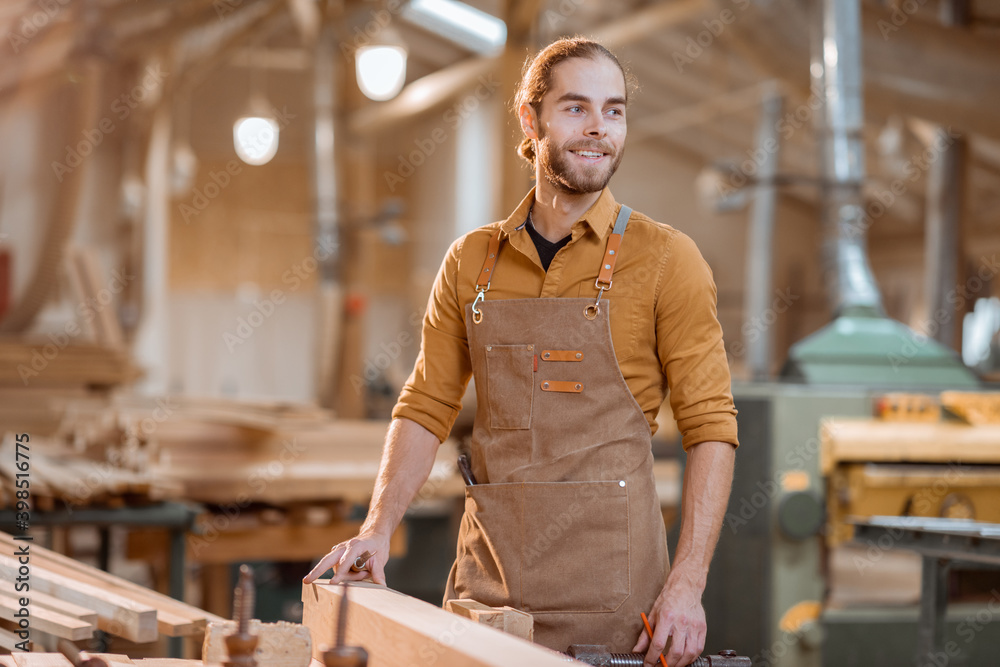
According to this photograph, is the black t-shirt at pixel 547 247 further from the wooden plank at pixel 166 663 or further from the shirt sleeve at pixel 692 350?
the wooden plank at pixel 166 663

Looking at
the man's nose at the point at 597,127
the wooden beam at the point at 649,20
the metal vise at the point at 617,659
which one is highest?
the wooden beam at the point at 649,20

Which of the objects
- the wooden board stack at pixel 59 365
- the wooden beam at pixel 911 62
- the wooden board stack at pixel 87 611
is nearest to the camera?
the wooden board stack at pixel 87 611

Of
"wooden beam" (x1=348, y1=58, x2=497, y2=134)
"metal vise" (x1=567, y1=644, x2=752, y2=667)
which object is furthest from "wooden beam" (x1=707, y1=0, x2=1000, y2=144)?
"wooden beam" (x1=348, y1=58, x2=497, y2=134)

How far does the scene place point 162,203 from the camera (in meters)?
13.0

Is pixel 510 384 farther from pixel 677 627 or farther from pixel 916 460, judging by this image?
pixel 916 460

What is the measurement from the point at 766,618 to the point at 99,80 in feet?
17.3

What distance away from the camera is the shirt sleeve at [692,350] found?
82.4 inches

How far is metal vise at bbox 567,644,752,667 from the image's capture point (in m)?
1.88

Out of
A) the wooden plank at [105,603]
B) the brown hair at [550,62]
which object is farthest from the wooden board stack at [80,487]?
the brown hair at [550,62]

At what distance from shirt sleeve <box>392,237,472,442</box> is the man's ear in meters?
0.28

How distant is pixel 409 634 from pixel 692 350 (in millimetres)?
813

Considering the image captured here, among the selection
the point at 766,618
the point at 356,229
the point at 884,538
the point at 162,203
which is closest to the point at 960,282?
the point at 766,618

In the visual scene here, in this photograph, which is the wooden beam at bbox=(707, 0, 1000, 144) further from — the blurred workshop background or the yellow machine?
the yellow machine

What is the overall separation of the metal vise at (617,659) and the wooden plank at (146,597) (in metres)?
0.88
